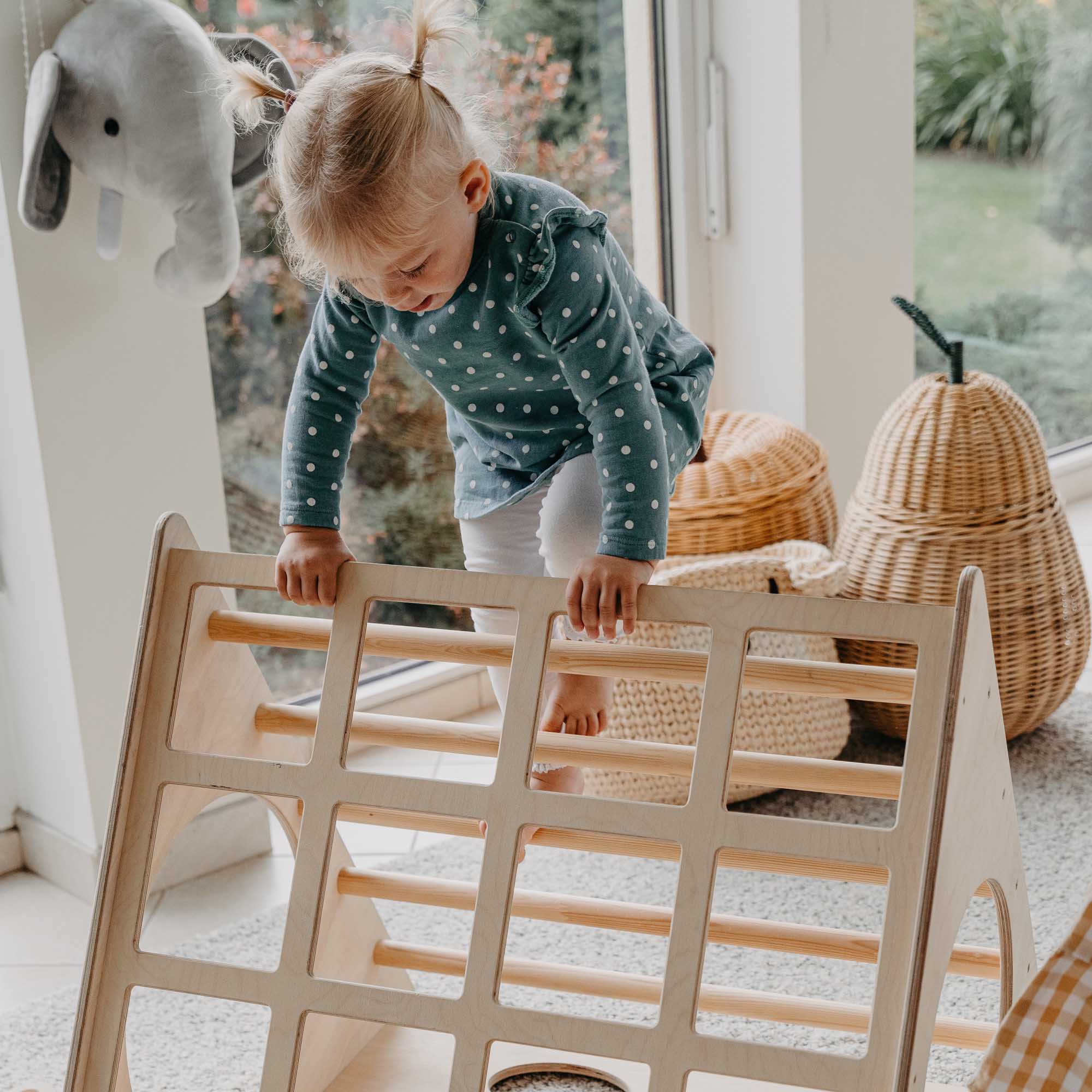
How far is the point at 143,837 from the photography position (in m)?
1.06

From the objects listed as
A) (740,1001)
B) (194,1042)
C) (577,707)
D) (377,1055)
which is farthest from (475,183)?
(194,1042)

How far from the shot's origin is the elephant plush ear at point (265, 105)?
62.4 inches

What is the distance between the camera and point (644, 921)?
1.23 m

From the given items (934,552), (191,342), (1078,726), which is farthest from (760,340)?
(191,342)

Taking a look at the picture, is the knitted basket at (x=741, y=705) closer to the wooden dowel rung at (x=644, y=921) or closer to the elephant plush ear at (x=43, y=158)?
the wooden dowel rung at (x=644, y=921)

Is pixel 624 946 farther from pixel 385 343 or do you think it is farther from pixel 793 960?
pixel 385 343

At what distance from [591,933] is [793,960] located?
252 millimetres

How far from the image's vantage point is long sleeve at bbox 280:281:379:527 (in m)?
1.21

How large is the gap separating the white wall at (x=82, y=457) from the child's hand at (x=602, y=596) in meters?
0.86

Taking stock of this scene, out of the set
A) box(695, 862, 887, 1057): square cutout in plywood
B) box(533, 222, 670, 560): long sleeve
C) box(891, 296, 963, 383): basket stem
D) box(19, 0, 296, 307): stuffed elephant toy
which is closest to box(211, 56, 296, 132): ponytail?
box(533, 222, 670, 560): long sleeve

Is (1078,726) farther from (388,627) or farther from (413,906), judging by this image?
(388,627)

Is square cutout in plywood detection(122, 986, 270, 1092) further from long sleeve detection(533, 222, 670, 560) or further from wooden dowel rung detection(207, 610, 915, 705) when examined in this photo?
long sleeve detection(533, 222, 670, 560)

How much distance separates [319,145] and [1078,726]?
1643 mm

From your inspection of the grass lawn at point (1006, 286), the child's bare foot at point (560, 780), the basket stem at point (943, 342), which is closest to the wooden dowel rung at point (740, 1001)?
the child's bare foot at point (560, 780)
